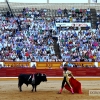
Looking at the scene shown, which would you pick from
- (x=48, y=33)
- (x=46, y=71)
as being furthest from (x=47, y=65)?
(x=48, y=33)

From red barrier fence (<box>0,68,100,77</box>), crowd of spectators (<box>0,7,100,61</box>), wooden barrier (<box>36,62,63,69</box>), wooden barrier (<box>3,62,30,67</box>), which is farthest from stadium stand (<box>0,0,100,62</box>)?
red barrier fence (<box>0,68,100,77</box>)

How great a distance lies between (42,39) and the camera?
27.1 m

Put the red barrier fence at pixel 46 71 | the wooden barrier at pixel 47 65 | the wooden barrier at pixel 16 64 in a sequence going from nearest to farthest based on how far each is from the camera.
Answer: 1. the red barrier fence at pixel 46 71
2. the wooden barrier at pixel 16 64
3. the wooden barrier at pixel 47 65

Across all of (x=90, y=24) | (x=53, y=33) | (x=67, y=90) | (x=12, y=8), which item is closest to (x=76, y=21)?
(x=90, y=24)

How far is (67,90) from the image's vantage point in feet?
50.5

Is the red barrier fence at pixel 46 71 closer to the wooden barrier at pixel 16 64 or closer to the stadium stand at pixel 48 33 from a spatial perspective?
the wooden barrier at pixel 16 64

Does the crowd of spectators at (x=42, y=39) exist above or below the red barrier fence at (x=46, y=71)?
above

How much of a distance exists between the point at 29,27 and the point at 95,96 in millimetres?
15649

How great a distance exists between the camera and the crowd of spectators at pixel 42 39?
24953mm

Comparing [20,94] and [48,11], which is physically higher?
[48,11]

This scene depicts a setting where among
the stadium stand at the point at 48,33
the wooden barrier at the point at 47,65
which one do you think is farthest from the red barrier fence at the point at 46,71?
the stadium stand at the point at 48,33

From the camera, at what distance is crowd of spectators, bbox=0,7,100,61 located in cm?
2495

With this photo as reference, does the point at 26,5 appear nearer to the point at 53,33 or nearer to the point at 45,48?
the point at 53,33

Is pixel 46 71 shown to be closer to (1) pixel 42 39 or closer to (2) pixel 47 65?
(2) pixel 47 65
